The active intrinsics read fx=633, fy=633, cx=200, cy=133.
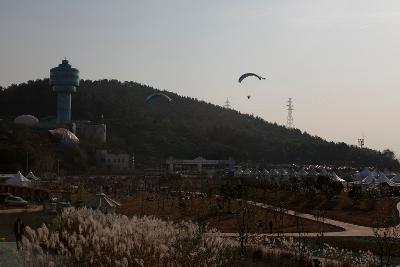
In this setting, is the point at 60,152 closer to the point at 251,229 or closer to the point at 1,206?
the point at 1,206

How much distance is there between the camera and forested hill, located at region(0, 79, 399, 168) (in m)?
106

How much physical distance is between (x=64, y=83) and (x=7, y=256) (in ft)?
299

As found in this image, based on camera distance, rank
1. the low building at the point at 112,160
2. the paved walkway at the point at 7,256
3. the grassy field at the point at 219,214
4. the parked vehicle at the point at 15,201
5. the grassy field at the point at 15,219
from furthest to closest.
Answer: the low building at the point at 112,160 < the parked vehicle at the point at 15,201 < the grassy field at the point at 219,214 < the grassy field at the point at 15,219 < the paved walkway at the point at 7,256

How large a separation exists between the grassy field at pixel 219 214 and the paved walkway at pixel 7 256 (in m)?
8.85

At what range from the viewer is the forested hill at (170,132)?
106 metres

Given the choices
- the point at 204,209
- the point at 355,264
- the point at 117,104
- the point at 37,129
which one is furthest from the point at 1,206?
the point at 117,104

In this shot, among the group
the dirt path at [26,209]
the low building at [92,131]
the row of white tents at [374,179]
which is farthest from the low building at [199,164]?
the dirt path at [26,209]

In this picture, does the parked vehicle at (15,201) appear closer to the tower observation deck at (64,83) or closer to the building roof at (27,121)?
the building roof at (27,121)

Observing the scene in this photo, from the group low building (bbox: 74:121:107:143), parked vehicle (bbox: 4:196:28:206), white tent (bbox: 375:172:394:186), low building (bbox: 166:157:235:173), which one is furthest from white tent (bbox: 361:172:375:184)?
low building (bbox: 74:121:107:143)

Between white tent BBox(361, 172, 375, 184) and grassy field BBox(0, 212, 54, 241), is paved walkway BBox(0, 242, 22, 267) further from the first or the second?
white tent BBox(361, 172, 375, 184)

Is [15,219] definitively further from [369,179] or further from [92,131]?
[92,131]

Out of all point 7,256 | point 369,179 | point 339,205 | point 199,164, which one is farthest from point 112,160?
point 7,256

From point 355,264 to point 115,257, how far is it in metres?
7.13

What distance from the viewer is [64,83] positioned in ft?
340
